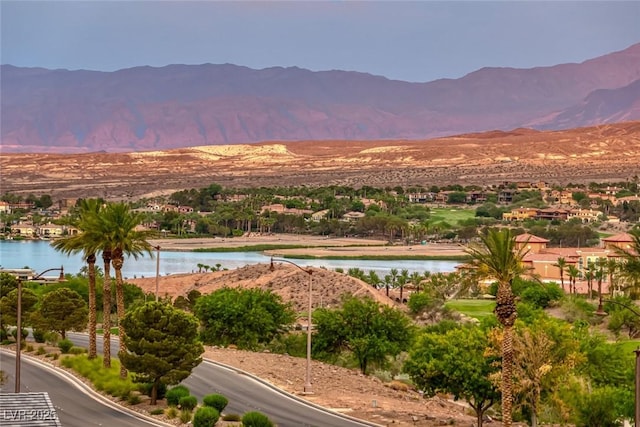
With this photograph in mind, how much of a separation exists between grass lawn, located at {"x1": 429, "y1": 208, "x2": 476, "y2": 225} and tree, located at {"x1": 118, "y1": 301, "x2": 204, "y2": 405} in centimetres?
13519

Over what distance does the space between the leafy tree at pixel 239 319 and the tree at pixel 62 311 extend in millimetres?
5886

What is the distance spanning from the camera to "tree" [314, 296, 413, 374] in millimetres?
53906

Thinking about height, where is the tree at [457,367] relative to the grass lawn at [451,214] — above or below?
above

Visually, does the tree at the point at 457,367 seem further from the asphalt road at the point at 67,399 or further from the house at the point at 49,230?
the house at the point at 49,230

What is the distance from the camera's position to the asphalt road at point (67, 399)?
37094 millimetres

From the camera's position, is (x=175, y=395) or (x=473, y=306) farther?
(x=473, y=306)

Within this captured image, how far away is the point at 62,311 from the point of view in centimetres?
5797

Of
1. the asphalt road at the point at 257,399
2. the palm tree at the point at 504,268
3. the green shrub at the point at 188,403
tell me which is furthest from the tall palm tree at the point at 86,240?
the palm tree at the point at 504,268

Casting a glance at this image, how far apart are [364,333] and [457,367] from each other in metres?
14.9

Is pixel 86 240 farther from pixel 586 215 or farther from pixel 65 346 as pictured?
pixel 586 215

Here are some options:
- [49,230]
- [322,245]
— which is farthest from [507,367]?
[49,230]

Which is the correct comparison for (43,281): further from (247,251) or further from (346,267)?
(247,251)

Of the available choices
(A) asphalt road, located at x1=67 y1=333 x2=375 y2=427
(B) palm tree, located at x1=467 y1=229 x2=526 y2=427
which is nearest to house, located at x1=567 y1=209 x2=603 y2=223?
(A) asphalt road, located at x1=67 y1=333 x2=375 y2=427

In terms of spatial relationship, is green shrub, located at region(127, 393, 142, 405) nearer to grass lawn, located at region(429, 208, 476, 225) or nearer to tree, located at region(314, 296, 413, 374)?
tree, located at region(314, 296, 413, 374)
